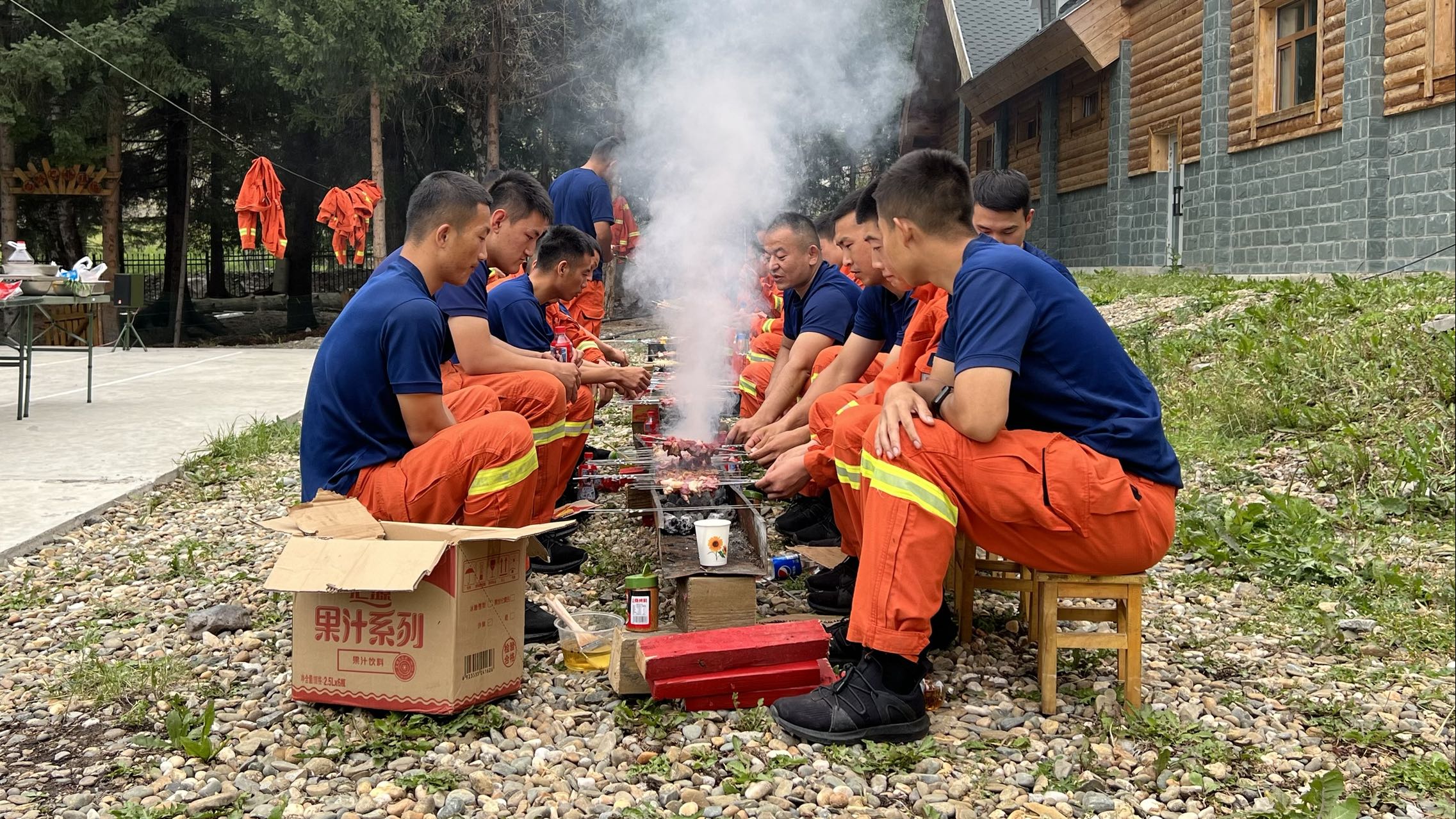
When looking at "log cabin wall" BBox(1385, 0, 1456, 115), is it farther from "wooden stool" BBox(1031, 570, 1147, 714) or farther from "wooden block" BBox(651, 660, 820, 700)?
"wooden block" BBox(651, 660, 820, 700)

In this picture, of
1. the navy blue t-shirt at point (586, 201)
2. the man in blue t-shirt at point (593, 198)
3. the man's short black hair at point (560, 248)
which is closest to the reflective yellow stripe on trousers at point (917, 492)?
the man's short black hair at point (560, 248)

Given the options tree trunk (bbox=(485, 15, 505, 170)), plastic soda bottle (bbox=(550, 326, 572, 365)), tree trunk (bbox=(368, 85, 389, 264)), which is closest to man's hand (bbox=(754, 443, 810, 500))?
plastic soda bottle (bbox=(550, 326, 572, 365))

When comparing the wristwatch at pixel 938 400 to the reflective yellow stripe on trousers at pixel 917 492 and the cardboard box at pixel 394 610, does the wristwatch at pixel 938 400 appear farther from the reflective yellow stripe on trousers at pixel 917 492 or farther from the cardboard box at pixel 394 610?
the cardboard box at pixel 394 610

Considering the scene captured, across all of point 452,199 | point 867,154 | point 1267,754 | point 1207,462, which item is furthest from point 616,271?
point 1267,754

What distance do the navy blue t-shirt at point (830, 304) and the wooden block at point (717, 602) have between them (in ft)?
6.57

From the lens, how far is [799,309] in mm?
5875

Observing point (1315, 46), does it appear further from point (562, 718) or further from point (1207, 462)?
point (562, 718)

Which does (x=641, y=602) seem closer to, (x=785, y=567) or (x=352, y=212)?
(x=785, y=567)

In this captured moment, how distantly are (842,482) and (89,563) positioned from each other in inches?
137

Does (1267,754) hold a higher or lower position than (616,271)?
lower

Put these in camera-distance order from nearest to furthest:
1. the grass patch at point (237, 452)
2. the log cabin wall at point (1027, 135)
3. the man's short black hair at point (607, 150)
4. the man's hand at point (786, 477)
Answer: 1. the man's hand at point (786, 477)
2. the grass patch at point (237, 452)
3. the man's short black hair at point (607, 150)
4. the log cabin wall at point (1027, 135)

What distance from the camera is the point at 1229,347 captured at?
7828mm

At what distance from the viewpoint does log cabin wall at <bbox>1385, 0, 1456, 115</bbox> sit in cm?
952

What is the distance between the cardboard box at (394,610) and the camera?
115 inches
